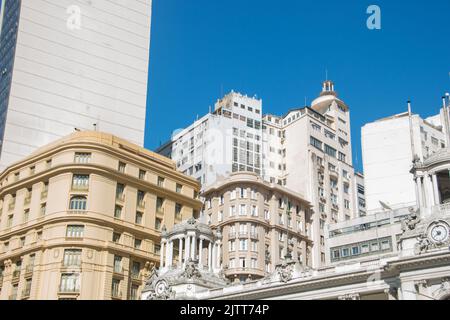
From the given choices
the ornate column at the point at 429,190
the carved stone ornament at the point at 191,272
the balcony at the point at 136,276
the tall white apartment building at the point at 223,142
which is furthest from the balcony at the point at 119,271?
the tall white apartment building at the point at 223,142

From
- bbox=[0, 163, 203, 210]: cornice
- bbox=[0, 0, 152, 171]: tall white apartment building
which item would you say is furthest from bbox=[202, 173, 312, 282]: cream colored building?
bbox=[0, 0, 152, 171]: tall white apartment building

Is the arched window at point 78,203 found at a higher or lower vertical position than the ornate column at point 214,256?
higher

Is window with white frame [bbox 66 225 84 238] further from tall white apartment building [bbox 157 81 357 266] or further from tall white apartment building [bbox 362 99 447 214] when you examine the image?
tall white apartment building [bbox 362 99 447 214]

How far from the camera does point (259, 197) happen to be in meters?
93.8

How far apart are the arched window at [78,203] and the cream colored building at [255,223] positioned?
24.7 m

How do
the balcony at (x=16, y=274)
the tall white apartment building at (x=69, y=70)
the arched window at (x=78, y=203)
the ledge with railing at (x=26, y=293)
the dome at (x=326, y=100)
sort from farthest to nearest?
the dome at (x=326, y=100)
the tall white apartment building at (x=69, y=70)
the balcony at (x=16, y=274)
the arched window at (x=78, y=203)
the ledge with railing at (x=26, y=293)

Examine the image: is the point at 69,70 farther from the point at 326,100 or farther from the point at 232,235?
the point at 326,100

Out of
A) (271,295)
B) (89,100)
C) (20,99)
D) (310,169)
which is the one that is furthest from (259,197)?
(271,295)

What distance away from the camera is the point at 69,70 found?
Answer: 304 feet

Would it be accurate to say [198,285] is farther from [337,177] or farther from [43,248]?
[337,177]

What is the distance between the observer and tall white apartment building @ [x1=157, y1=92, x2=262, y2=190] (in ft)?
345

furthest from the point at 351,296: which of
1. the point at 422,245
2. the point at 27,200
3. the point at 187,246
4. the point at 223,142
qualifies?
the point at 223,142

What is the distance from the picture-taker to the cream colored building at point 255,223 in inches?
3519

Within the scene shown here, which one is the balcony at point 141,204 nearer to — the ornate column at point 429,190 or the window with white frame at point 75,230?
the window with white frame at point 75,230
